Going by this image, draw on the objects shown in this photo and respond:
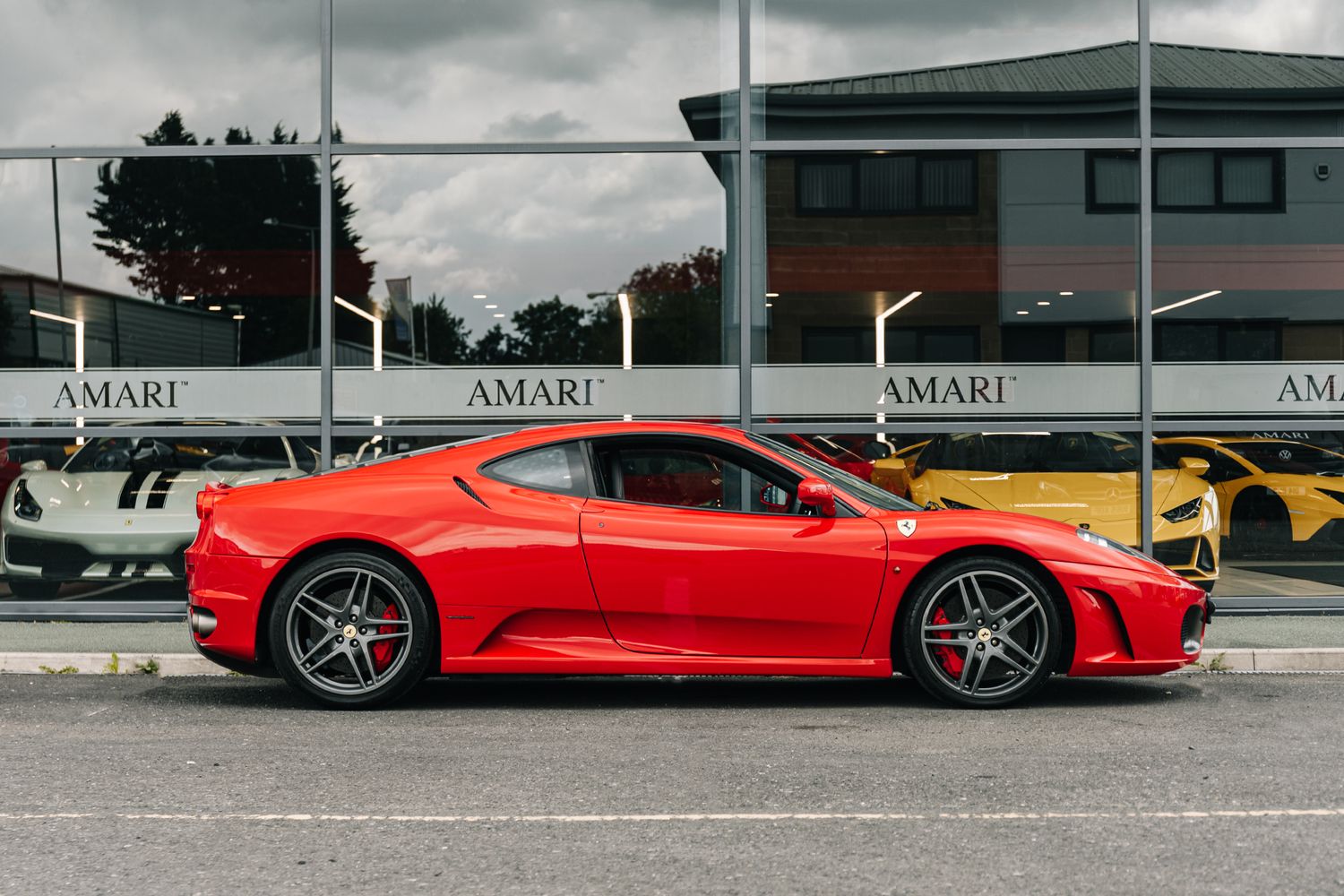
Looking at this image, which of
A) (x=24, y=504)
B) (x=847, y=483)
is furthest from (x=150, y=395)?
(x=847, y=483)

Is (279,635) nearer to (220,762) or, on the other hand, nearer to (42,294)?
(220,762)

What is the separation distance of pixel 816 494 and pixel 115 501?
19.7ft

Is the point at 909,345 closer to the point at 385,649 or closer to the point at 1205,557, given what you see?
the point at 1205,557

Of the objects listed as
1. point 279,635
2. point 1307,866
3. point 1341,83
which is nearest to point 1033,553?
point 1307,866

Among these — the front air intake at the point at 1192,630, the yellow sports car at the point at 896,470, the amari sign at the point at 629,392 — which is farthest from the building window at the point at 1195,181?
the front air intake at the point at 1192,630

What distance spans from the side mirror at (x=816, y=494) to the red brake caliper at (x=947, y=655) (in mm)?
703

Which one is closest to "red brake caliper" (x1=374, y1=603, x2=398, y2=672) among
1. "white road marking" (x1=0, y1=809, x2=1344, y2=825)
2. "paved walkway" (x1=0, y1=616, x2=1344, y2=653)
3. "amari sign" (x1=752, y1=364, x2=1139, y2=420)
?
"white road marking" (x1=0, y1=809, x2=1344, y2=825)

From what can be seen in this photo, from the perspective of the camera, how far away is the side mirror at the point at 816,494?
20.9ft

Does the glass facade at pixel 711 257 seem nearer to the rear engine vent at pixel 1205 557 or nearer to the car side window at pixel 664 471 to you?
the rear engine vent at pixel 1205 557

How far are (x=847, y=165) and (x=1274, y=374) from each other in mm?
3412

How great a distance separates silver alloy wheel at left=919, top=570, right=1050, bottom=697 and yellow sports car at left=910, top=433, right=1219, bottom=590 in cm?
347

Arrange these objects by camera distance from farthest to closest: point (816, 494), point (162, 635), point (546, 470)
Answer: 1. point (162, 635)
2. point (546, 470)
3. point (816, 494)

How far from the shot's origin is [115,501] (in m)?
10.1

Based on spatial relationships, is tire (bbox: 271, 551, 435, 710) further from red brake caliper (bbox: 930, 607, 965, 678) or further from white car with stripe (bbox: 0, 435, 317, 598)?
white car with stripe (bbox: 0, 435, 317, 598)
